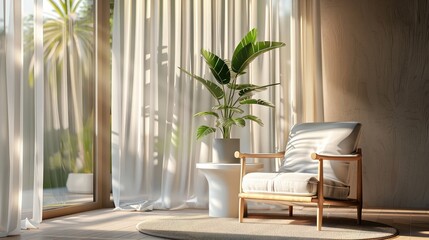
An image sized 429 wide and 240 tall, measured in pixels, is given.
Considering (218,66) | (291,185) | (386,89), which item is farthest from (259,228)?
(386,89)

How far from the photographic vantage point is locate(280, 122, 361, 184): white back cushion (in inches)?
197

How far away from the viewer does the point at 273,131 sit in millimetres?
6270

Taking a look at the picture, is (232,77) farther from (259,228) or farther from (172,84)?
(259,228)

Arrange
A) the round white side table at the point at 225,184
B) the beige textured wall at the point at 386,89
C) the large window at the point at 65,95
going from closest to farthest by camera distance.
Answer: the large window at the point at 65,95
the round white side table at the point at 225,184
the beige textured wall at the point at 386,89

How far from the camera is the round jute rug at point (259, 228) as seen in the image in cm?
421

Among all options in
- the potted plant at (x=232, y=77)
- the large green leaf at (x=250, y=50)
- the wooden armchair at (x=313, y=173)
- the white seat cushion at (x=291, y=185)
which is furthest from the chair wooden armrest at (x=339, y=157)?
the large green leaf at (x=250, y=50)

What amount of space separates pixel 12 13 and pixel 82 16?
62.1 inches

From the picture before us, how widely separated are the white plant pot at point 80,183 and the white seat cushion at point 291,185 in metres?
1.66

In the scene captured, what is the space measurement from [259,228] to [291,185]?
1.21ft

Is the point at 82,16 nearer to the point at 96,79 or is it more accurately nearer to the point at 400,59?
the point at 96,79

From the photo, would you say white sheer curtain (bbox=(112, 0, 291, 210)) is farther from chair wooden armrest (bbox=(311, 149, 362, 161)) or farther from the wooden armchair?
chair wooden armrest (bbox=(311, 149, 362, 161))

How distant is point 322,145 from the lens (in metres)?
5.17

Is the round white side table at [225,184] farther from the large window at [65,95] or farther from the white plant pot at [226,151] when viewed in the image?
the large window at [65,95]

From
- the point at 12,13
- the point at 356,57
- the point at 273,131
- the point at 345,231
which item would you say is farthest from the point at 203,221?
the point at 356,57
